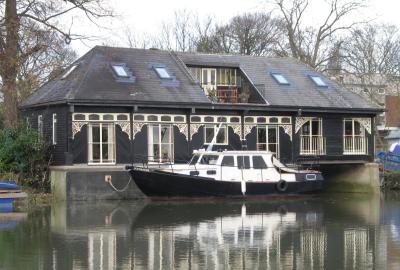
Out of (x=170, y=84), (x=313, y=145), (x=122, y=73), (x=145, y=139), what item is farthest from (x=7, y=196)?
(x=313, y=145)

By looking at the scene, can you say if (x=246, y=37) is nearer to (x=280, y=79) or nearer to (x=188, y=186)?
(x=280, y=79)

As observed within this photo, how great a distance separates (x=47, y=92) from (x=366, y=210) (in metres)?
16.4

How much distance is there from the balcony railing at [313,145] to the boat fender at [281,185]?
4.94 metres

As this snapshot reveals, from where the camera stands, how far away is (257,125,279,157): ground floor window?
37875 mm

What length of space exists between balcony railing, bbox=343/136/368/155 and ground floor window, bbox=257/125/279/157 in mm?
4252

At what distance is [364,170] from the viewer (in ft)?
132

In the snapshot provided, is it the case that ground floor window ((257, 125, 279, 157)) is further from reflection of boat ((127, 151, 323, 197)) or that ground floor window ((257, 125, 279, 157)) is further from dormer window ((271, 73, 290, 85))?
reflection of boat ((127, 151, 323, 197))

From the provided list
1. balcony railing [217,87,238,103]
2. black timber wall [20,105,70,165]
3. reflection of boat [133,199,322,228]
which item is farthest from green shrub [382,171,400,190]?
black timber wall [20,105,70,165]

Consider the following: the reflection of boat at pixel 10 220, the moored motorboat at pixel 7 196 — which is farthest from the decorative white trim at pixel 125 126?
the reflection of boat at pixel 10 220

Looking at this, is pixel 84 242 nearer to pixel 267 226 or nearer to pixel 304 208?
pixel 267 226

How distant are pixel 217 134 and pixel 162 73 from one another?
4.09 metres

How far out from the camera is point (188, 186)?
32.3 m

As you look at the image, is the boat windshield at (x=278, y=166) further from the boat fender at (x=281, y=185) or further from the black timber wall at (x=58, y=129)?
the black timber wall at (x=58, y=129)

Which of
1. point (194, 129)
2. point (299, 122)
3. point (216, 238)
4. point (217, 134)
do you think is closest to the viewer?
point (216, 238)
